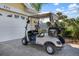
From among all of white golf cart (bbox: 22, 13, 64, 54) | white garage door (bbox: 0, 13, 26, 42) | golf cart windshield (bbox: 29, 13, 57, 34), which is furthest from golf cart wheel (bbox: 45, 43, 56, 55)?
white garage door (bbox: 0, 13, 26, 42)

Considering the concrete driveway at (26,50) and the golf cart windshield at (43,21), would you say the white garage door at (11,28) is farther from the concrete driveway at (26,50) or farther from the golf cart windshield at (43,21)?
the golf cart windshield at (43,21)

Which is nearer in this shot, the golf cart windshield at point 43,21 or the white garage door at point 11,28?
the golf cart windshield at point 43,21

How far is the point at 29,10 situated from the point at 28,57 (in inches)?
45.3

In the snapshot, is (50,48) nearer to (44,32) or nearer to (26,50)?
(44,32)

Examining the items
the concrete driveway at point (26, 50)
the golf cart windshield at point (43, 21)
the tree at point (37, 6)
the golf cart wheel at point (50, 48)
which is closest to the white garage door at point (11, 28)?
the concrete driveway at point (26, 50)

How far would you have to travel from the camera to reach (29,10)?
352 centimetres

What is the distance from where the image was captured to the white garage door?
3441 mm

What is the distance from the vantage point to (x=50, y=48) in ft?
10.8

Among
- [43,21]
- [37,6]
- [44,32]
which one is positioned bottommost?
[44,32]

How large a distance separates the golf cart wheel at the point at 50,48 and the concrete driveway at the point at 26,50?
0.09 m

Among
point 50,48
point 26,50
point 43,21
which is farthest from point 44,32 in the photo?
point 26,50

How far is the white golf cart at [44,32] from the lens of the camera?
3.26m

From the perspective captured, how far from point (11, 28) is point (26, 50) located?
26.0 inches

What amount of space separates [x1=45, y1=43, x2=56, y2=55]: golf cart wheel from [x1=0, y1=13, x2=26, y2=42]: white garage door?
688mm
